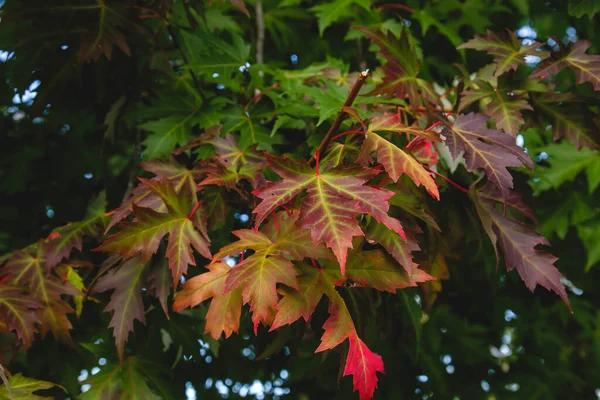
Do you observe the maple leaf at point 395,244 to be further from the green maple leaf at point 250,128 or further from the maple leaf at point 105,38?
the maple leaf at point 105,38

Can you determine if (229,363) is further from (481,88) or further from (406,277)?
(481,88)

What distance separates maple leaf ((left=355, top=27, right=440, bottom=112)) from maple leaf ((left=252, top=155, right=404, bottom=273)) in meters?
0.45

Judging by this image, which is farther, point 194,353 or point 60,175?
point 60,175

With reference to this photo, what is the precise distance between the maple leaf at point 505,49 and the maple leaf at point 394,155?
1.21 ft

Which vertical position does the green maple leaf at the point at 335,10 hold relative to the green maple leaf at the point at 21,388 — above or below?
above

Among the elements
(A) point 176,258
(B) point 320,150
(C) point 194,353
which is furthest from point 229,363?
(B) point 320,150

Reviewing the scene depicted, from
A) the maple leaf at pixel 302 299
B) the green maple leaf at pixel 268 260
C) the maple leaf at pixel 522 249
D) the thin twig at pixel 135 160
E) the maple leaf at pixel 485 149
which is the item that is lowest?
the thin twig at pixel 135 160

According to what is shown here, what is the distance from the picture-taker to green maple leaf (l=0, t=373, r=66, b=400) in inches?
51.2

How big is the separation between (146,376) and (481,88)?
118cm

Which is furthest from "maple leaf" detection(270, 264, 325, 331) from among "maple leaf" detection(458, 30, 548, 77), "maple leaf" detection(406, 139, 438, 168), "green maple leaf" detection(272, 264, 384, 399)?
"maple leaf" detection(458, 30, 548, 77)

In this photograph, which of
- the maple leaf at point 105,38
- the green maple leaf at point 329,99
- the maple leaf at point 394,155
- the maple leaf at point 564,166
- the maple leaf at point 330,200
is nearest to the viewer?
the maple leaf at point 330,200

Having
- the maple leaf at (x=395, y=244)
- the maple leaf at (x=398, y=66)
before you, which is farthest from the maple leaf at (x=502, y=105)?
the maple leaf at (x=395, y=244)

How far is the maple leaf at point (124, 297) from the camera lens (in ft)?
4.83

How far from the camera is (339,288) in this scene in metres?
1.38
